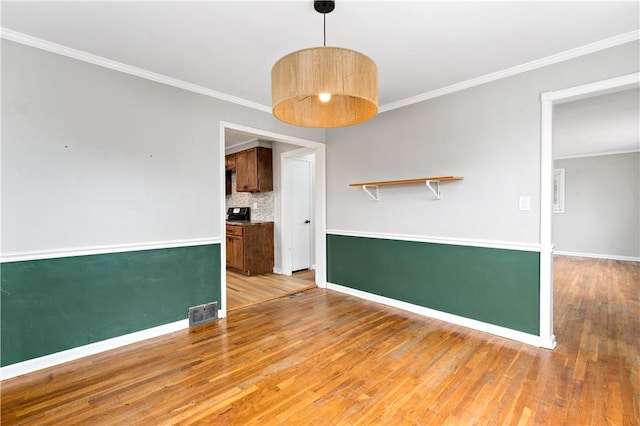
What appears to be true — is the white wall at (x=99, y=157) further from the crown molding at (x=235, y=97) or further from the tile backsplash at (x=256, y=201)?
the tile backsplash at (x=256, y=201)

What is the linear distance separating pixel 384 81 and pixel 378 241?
183 cm

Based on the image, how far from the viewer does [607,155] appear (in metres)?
6.67

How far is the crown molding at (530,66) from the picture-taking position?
2.20 meters

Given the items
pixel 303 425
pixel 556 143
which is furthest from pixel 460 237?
pixel 556 143

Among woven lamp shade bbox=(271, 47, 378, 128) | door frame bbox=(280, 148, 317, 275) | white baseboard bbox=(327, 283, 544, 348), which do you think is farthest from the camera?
door frame bbox=(280, 148, 317, 275)

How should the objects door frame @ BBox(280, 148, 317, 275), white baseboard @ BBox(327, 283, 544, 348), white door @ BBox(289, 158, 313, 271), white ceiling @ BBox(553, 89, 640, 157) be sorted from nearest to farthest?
1. white baseboard @ BBox(327, 283, 544, 348)
2. white ceiling @ BBox(553, 89, 640, 157)
3. door frame @ BBox(280, 148, 317, 275)
4. white door @ BBox(289, 158, 313, 271)

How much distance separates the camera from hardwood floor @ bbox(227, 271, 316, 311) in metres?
3.81

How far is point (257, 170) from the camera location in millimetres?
5305

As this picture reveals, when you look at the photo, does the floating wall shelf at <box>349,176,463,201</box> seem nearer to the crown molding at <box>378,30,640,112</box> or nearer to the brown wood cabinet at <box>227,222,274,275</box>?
the crown molding at <box>378,30,640,112</box>

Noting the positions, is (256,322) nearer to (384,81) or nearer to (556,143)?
(384,81)

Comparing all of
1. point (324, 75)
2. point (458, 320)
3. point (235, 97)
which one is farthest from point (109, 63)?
point (458, 320)

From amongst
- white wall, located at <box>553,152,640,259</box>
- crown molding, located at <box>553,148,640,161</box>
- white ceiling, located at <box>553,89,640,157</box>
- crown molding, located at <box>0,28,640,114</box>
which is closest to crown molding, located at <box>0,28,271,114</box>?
crown molding, located at <box>0,28,640,114</box>

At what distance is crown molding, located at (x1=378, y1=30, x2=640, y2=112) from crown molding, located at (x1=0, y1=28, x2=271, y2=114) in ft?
6.33

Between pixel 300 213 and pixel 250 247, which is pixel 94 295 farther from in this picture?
pixel 300 213
